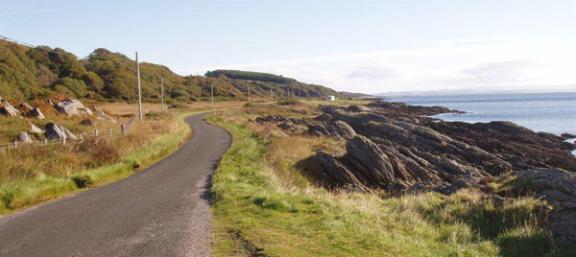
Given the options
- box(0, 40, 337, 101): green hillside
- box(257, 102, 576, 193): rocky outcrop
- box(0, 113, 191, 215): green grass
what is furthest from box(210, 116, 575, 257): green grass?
box(0, 40, 337, 101): green hillside

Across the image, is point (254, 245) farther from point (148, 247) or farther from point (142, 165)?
point (142, 165)

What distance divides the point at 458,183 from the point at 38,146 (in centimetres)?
1729

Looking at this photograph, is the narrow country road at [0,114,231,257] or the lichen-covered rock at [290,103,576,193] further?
the lichen-covered rock at [290,103,576,193]

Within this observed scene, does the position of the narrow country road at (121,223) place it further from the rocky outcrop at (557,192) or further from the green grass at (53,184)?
the rocky outcrop at (557,192)

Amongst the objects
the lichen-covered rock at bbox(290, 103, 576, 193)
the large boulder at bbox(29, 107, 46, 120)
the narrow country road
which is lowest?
the lichen-covered rock at bbox(290, 103, 576, 193)

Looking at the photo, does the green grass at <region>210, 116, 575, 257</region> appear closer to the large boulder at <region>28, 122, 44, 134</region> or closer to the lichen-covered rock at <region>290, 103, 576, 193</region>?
the lichen-covered rock at <region>290, 103, 576, 193</region>

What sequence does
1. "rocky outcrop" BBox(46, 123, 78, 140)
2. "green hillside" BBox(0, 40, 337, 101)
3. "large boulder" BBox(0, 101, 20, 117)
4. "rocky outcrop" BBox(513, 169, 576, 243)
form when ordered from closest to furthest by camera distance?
"rocky outcrop" BBox(513, 169, 576, 243), "rocky outcrop" BBox(46, 123, 78, 140), "large boulder" BBox(0, 101, 20, 117), "green hillside" BBox(0, 40, 337, 101)

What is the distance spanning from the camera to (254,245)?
9.66 meters

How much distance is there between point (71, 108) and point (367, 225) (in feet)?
144

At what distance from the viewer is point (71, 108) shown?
4938 centimetres

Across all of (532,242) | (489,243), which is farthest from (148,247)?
(532,242)

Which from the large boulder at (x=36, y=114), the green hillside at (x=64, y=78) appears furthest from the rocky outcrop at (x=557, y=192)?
the green hillside at (x=64, y=78)

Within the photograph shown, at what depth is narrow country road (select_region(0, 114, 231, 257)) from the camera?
388 inches

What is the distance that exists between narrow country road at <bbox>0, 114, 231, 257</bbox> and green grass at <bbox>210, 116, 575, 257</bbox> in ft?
2.04
